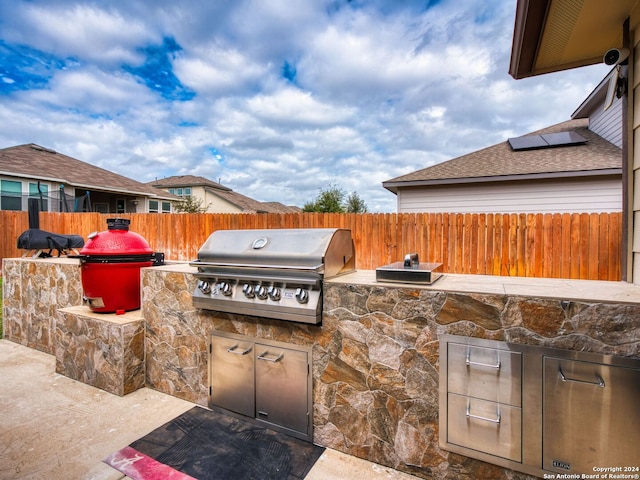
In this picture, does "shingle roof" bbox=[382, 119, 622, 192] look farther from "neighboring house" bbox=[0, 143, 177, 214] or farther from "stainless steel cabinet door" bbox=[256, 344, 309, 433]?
"neighboring house" bbox=[0, 143, 177, 214]

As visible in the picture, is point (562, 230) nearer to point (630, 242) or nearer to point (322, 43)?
point (630, 242)

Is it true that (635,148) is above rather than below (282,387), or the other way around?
above

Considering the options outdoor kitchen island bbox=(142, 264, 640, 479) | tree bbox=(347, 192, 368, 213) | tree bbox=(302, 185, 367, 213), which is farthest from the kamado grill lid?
tree bbox=(347, 192, 368, 213)

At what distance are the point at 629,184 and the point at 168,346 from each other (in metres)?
4.15

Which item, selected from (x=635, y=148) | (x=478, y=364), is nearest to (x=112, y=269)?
(x=478, y=364)

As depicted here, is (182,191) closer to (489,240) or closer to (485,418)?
(489,240)

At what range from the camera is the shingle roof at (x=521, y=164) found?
572cm

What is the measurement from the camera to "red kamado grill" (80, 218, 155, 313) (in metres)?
3.19

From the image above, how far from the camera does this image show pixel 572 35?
2.37m

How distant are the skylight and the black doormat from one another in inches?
307

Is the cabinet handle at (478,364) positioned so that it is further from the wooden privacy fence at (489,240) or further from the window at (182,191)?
the window at (182,191)

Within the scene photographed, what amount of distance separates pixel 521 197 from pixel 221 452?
6.61m

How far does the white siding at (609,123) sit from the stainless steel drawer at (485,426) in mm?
6992

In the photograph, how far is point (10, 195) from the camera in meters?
10.4
